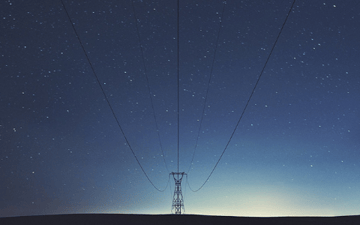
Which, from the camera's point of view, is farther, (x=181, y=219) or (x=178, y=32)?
(x=178, y=32)

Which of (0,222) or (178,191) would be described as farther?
(178,191)

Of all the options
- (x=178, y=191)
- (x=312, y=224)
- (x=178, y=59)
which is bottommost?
(x=312, y=224)

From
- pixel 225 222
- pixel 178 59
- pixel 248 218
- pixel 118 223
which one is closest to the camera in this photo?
pixel 118 223

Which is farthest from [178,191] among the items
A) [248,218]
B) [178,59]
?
[248,218]

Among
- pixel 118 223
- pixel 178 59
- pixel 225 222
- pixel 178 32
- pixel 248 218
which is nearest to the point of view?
pixel 118 223

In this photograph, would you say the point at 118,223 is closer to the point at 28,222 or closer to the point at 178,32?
the point at 28,222

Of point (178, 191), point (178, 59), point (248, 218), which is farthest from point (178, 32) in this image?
point (178, 191)

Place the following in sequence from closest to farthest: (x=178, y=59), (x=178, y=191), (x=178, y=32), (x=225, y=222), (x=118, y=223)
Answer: (x=118, y=223) < (x=225, y=222) < (x=178, y=32) < (x=178, y=59) < (x=178, y=191)

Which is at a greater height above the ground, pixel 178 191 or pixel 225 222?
pixel 178 191

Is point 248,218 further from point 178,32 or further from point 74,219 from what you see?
point 178,32
